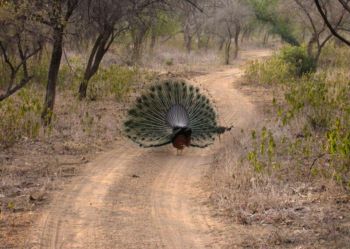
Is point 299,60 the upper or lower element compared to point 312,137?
upper

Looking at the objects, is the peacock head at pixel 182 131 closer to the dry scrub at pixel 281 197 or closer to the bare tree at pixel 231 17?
the dry scrub at pixel 281 197

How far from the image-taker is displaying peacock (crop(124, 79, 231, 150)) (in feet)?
37.5

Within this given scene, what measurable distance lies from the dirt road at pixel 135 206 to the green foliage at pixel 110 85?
20.1 ft

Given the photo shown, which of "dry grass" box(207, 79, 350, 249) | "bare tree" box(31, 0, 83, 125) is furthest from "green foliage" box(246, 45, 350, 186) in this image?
"bare tree" box(31, 0, 83, 125)

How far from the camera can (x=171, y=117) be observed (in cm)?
1166

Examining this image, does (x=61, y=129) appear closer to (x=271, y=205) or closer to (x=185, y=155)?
(x=185, y=155)

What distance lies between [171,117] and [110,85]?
24.1ft

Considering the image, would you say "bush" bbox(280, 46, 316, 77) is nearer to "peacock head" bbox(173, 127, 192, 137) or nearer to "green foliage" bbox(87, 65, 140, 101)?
"green foliage" bbox(87, 65, 140, 101)

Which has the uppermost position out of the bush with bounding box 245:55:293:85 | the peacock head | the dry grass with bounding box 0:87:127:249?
the bush with bounding box 245:55:293:85

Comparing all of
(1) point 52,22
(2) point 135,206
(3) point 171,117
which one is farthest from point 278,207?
(1) point 52,22

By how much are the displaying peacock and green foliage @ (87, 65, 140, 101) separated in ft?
19.4

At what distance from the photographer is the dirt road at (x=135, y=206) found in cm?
658

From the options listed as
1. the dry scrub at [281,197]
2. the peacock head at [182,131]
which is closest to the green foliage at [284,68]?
the dry scrub at [281,197]

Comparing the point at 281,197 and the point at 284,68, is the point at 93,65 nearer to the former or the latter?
the point at 284,68
